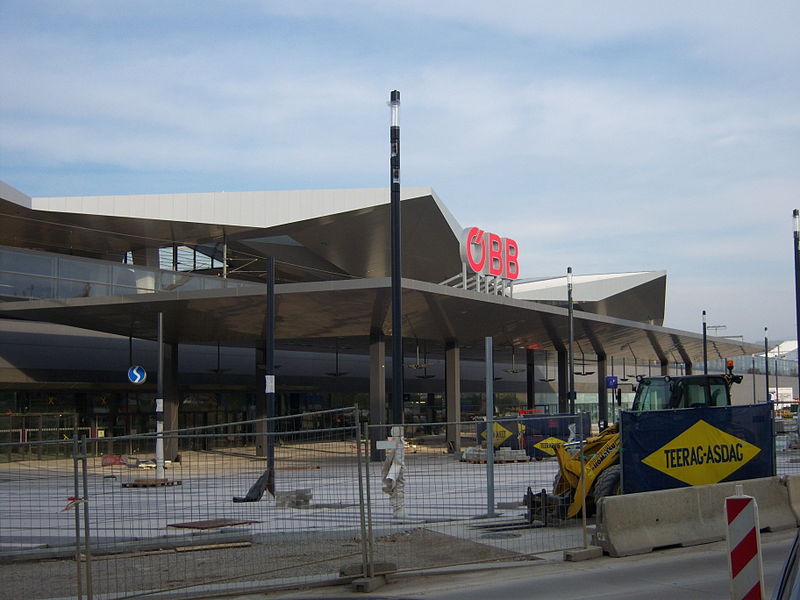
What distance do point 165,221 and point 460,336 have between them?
48.7 feet

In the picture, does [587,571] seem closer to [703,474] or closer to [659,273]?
[703,474]

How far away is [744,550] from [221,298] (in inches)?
1015

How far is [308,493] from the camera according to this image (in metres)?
15.6

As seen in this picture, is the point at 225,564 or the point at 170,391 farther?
the point at 170,391

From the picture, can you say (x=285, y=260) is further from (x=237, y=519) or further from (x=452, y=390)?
(x=237, y=519)

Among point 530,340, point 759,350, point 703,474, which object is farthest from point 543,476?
point 759,350

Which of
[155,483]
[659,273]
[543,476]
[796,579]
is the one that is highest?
[659,273]

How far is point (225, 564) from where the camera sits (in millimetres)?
12320

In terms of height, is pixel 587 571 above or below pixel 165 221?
below

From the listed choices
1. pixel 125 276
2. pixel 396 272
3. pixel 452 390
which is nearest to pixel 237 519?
pixel 396 272

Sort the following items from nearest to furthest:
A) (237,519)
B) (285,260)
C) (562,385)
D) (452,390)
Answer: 1. (237,519)
2. (285,260)
3. (452,390)
4. (562,385)

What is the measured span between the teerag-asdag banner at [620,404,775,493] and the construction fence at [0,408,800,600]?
968mm

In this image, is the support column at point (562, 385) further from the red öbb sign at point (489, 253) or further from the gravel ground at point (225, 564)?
the gravel ground at point (225, 564)

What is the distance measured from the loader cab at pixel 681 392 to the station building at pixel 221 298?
11834 mm
